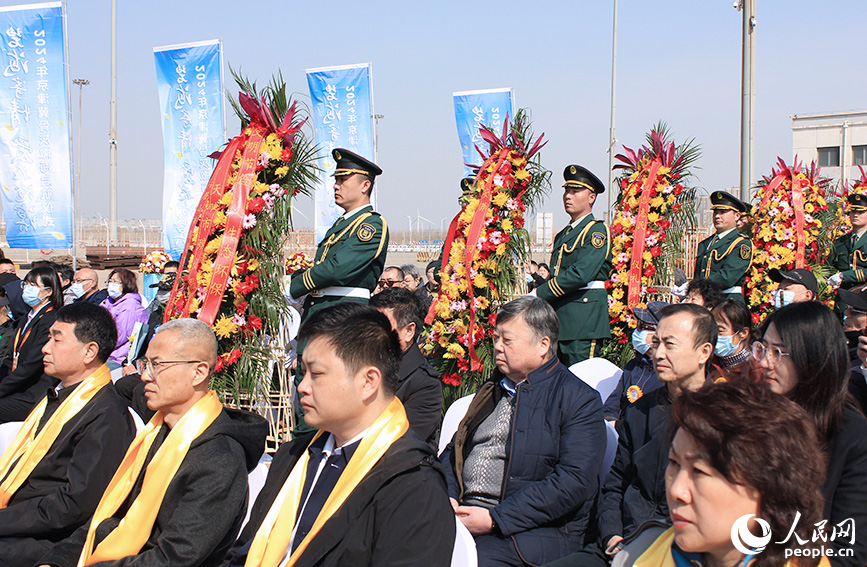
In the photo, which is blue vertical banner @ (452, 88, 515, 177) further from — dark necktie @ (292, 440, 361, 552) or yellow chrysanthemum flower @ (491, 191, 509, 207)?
dark necktie @ (292, 440, 361, 552)

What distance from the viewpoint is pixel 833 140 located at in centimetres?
3744

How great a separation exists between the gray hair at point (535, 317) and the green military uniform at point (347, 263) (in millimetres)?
1657

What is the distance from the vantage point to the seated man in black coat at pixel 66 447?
9.22ft

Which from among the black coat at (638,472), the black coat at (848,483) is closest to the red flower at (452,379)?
the black coat at (638,472)

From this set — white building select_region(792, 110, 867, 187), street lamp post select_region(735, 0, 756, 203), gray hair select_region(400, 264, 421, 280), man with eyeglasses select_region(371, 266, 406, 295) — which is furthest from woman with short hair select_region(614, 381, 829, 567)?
white building select_region(792, 110, 867, 187)

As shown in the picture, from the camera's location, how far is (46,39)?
27.2 ft

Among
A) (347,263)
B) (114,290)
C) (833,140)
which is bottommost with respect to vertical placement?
(114,290)

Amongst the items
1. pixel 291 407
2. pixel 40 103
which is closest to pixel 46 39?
pixel 40 103

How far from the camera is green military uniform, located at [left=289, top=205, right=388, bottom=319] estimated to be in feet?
15.3

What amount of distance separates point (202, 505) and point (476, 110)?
11.6 metres

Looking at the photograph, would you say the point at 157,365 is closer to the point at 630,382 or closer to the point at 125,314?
the point at 630,382

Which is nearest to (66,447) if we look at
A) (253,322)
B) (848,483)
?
(253,322)

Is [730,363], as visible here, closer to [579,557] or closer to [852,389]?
[852,389]

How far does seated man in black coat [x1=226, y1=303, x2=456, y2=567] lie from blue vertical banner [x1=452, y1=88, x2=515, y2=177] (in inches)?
430
